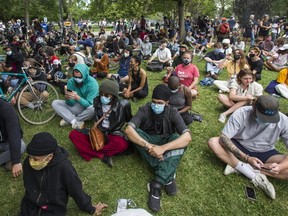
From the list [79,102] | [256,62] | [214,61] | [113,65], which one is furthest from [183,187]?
[113,65]

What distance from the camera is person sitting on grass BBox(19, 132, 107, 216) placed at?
2.35 meters

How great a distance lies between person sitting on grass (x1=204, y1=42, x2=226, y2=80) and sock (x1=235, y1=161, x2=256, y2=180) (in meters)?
5.33

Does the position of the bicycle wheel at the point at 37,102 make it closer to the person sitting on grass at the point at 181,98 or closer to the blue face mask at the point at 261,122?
the person sitting on grass at the point at 181,98

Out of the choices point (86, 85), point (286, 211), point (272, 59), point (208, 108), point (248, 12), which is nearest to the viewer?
point (286, 211)

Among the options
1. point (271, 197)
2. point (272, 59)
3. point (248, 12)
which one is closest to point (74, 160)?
point (271, 197)

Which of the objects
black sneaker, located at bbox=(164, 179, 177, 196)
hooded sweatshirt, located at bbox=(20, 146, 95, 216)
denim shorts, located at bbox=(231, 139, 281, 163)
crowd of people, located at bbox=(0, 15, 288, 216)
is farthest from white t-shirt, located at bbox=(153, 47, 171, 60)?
hooded sweatshirt, located at bbox=(20, 146, 95, 216)

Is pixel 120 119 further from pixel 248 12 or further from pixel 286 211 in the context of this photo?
pixel 248 12

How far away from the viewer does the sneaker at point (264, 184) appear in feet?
10.9

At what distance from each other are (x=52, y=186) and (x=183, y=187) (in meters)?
1.89

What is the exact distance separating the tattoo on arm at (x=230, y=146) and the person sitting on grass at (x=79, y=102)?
8.79 feet

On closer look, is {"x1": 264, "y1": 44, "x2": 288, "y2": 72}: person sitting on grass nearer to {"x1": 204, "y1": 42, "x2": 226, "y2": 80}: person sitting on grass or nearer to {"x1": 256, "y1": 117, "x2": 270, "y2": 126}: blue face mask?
{"x1": 204, "y1": 42, "x2": 226, "y2": 80}: person sitting on grass

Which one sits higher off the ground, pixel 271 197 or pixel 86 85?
pixel 86 85

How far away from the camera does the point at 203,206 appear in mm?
3236

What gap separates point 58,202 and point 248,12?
21779mm
